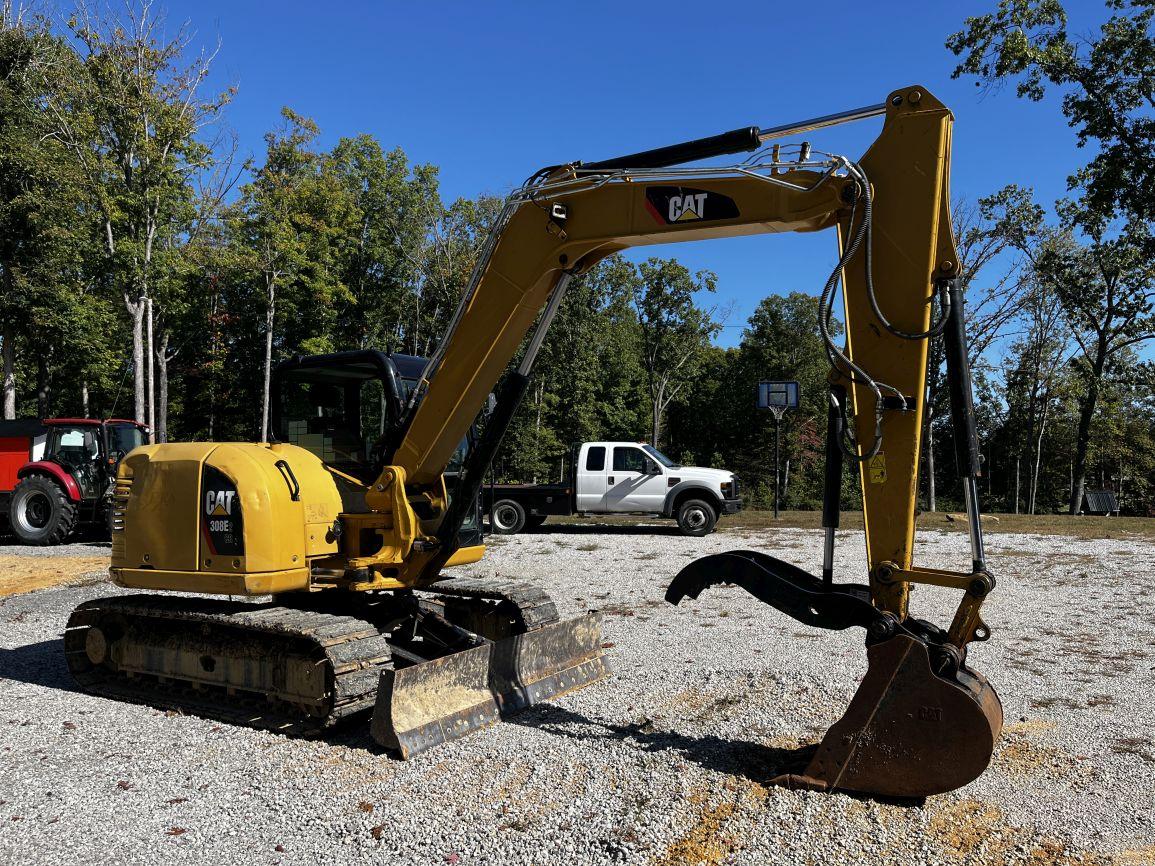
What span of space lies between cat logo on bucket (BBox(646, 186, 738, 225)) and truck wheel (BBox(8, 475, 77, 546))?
14.7 m

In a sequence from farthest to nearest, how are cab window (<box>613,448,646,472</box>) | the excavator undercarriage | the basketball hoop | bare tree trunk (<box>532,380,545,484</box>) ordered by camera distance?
bare tree trunk (<box>532,380,545,484</box>)
the basketball hoop
cab window (<box>613,448,646,472</box>)
the excavator undercarriage

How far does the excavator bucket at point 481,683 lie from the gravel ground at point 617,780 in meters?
0.16

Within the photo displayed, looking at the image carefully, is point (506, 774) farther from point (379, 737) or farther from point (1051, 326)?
point (1051, 326)

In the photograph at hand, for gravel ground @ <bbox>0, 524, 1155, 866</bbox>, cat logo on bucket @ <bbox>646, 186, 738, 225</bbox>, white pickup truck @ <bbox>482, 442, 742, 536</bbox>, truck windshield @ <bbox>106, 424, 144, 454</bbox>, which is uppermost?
cat logo on bucket @ <bbox>646, 186, 738, 225</bbox>

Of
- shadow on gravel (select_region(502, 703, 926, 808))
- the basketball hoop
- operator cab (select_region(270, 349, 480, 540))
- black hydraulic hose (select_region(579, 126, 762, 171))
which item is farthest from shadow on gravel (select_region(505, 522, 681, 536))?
black hydraulic hose (select_region(579, 126, 762, 171))

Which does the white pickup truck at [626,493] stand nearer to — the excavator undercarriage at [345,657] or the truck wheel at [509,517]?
the truck wheel at [509,517]

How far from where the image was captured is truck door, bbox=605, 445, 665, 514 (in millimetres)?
18375

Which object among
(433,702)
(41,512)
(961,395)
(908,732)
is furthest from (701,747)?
(41,512)

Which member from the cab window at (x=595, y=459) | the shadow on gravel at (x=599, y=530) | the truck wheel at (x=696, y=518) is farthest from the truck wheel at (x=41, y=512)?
the truck wheel at (x=696, y=518)

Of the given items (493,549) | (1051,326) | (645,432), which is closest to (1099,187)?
(493,549)

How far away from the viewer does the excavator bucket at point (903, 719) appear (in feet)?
13.3

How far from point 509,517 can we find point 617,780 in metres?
13.7

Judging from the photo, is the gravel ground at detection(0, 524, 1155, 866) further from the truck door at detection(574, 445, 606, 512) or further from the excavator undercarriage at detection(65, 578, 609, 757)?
the truck door at detection(574, 445, 606, 512)

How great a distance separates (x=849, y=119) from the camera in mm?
4527
